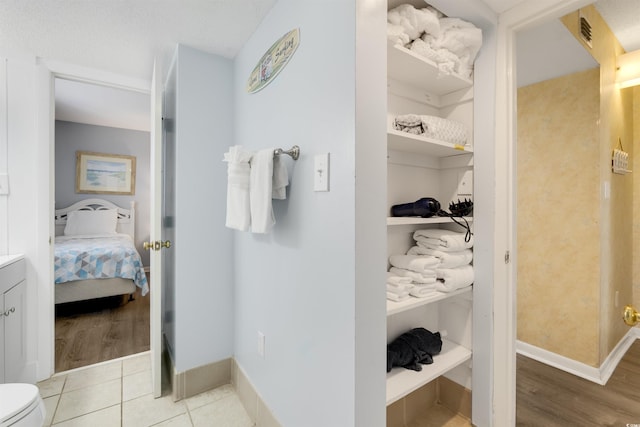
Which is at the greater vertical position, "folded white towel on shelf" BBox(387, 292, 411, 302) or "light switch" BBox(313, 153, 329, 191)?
"light switch" BBox(313, 153, 329, 191)

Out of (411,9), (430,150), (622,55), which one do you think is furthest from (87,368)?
(622,55)

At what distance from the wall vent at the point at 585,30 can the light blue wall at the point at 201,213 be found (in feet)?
7.24

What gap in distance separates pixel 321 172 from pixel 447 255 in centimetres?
81

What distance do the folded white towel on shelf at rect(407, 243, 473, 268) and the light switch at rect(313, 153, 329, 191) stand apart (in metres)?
0.74

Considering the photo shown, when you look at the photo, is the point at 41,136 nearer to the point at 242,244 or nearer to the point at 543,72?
the point at 242,244

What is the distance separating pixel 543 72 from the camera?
7.32ft

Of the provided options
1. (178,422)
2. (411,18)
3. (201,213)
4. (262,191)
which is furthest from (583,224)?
(178,422)

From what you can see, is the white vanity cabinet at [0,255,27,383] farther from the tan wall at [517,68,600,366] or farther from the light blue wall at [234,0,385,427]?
the tan wall at [517,68,600,366]

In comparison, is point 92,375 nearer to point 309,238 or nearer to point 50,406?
point 50,406

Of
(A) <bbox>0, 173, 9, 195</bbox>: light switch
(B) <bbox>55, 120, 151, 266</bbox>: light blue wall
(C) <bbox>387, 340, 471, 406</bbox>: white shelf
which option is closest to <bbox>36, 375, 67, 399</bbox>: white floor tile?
(A) <bbox>0, 173, 9, 195</bbox>: light switch

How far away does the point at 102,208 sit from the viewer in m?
4.66

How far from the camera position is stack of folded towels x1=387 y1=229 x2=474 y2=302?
4.50ft

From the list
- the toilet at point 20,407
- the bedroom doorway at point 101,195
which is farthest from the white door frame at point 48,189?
the toilet at point 20,407

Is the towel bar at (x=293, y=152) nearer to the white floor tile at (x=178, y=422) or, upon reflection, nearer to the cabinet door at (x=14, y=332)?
the white floor tile at (x=178, y=422)
